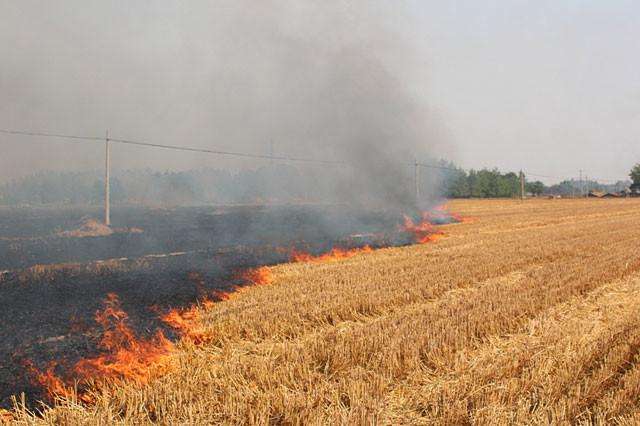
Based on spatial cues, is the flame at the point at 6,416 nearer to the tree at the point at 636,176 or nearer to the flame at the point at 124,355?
the flame at the point at 124,355

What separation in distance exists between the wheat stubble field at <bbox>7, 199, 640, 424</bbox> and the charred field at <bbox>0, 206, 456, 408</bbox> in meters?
0.53

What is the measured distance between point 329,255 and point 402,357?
7939 mm

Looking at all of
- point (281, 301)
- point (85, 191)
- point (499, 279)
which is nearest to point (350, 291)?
point (281, 301)

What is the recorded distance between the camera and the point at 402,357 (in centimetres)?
455

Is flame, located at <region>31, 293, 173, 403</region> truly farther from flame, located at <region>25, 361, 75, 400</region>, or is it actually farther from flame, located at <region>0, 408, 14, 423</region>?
flame, located at <region>0, 408, 14, 423</region>

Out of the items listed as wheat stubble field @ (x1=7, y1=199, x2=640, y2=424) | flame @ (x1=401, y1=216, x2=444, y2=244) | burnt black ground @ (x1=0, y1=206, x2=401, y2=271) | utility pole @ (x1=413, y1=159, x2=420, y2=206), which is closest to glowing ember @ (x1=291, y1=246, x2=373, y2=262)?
burnt black ground @ (x1=0, y1=206, x2=401, y2=271)

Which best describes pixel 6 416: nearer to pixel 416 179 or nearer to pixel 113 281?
pixel 113 281

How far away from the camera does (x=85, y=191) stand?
5916 cm

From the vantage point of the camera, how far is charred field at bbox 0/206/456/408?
463 cm

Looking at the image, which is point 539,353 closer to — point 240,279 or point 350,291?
point 350,291

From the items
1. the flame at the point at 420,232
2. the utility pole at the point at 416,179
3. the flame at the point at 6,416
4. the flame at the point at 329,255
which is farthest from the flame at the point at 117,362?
the utility pole at the point at 416,179

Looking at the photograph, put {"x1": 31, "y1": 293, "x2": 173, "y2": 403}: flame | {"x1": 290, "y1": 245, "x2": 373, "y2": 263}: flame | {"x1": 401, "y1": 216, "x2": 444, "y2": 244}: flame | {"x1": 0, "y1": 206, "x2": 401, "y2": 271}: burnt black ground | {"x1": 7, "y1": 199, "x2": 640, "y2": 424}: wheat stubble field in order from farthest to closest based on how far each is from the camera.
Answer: {"x1": 401, "y1": 216, "x2": 444, "y2": 244}: flame
{"x1": 0, "y1": 206, "x2": 401, "y2": 271}: burnt black ground
{"x1": 290, "y1": 245, "x2": 373, "y2": 263}: flame
{"x1": 31, "y1": 293, "x2": 173, "y2": 403}: flame
{"x1": 7, "y1": 199, "x2": 640, "y2": 424}: wheat stubble field

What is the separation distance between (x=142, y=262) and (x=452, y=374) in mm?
8500

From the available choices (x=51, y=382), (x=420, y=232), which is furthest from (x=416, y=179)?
(x=51, y=382)
